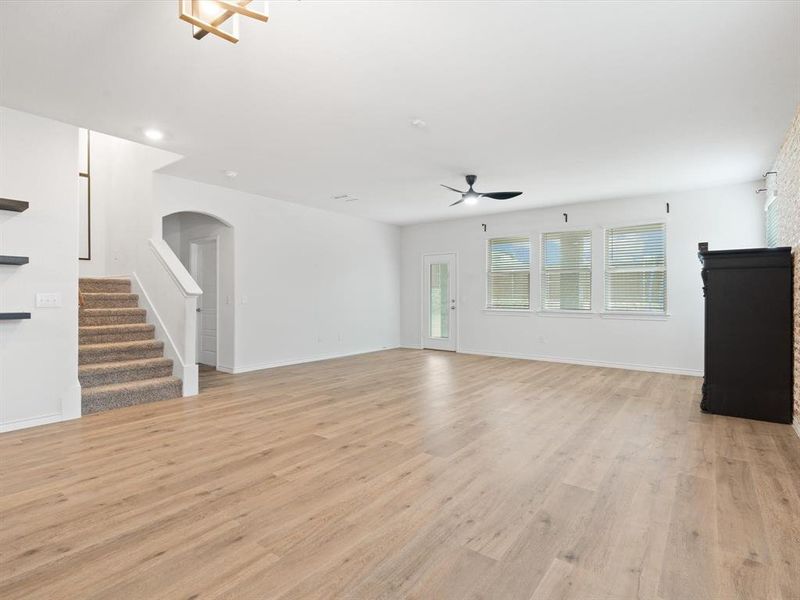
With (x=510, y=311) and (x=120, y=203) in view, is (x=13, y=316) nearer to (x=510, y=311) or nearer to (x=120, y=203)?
(x=120, y=203)

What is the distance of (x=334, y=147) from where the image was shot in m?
4.52

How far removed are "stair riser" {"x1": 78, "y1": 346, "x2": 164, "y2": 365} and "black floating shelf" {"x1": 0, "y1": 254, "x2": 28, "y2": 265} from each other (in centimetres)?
128

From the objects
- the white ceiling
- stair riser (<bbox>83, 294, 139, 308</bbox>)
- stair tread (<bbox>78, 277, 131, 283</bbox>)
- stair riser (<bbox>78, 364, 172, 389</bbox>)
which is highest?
the white ceiling

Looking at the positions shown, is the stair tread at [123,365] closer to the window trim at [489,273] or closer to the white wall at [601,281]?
the white wall at [601,281]

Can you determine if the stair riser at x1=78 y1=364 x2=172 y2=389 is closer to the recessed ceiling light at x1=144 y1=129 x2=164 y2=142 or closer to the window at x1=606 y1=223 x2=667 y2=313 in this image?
the recessed ceiling light at x1=144 y1=129 x2=164 y2=142

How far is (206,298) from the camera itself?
23.3ft

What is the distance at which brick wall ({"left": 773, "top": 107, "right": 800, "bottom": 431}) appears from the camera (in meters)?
3.66

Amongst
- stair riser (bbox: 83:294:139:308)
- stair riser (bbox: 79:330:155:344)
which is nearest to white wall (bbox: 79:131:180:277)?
stair riser (bbox: 83:294:139:308)

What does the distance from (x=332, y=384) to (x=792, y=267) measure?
200 inches

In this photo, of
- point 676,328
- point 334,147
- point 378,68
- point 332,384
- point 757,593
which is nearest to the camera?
point 757,593

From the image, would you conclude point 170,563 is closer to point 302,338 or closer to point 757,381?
point 757,381

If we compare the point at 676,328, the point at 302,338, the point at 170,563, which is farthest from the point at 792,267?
the point at 302,338

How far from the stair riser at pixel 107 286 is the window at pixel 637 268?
24.3 ft

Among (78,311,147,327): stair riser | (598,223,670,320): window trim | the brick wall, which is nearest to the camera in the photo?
the brick wall
